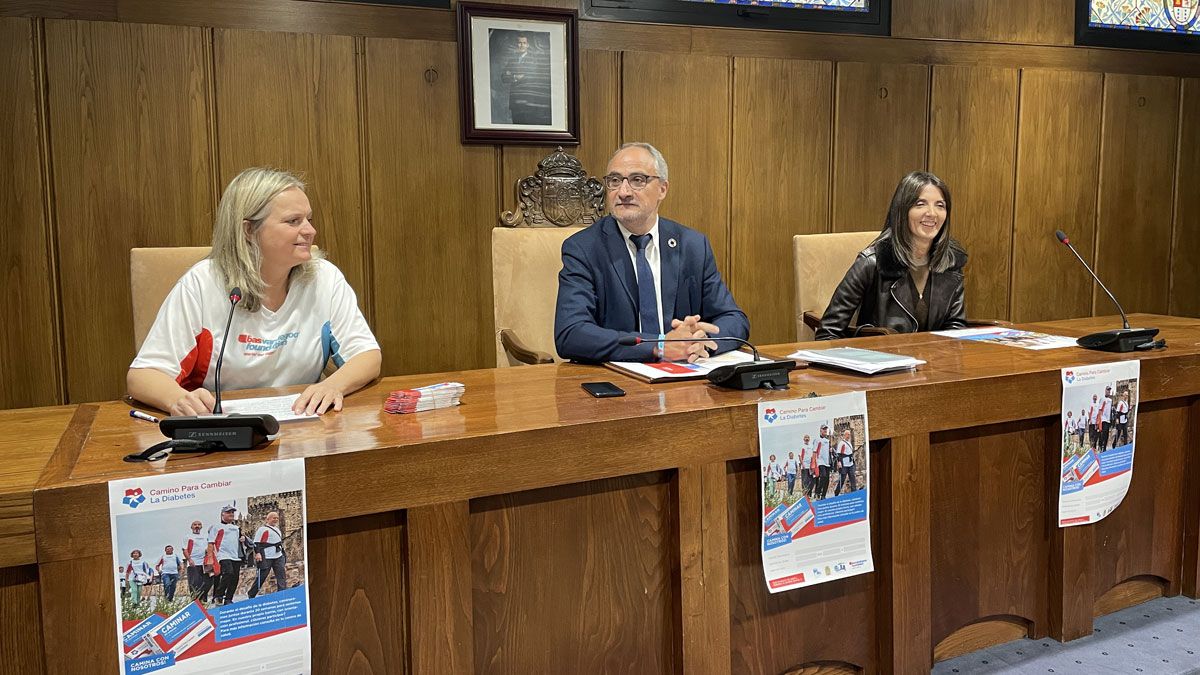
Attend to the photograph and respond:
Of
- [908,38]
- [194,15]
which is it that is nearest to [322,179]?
[194,15]

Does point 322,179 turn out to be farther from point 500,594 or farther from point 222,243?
point 500,594

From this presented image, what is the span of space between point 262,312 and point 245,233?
0.18 metres

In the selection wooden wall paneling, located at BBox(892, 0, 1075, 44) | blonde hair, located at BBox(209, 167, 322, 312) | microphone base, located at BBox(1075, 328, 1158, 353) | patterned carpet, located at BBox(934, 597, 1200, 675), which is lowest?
patterned carpet, located at BBox(934, 597, 1200, 675)

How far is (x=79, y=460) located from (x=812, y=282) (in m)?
2.53

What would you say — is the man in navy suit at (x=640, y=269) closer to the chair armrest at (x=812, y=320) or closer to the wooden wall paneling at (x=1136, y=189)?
the chair armrest at (x=812, y=320)

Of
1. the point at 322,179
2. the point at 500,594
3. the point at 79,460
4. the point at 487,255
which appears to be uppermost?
the point at 322,179

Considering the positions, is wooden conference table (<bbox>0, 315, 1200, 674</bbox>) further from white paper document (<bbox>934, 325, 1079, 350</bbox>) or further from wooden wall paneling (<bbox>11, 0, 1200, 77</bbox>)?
wooden wall paneling (<bbox>11, 0, 1200, 77</bbox>)

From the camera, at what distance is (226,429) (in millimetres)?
1370

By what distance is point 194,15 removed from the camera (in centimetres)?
311

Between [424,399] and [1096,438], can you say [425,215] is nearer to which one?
[424,399]

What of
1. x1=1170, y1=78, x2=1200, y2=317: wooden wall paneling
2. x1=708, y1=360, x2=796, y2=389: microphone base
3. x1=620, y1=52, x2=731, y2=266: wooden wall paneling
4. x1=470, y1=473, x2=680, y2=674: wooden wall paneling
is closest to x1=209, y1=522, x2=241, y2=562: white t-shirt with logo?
x1=470, y1=473, x2=680, y2=674: wooden wall paneling

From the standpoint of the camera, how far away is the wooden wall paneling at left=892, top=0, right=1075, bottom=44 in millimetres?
4230

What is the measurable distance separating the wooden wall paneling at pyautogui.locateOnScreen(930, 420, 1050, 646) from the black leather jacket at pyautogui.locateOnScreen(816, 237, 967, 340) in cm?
96

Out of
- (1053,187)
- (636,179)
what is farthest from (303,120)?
(1053,187)
